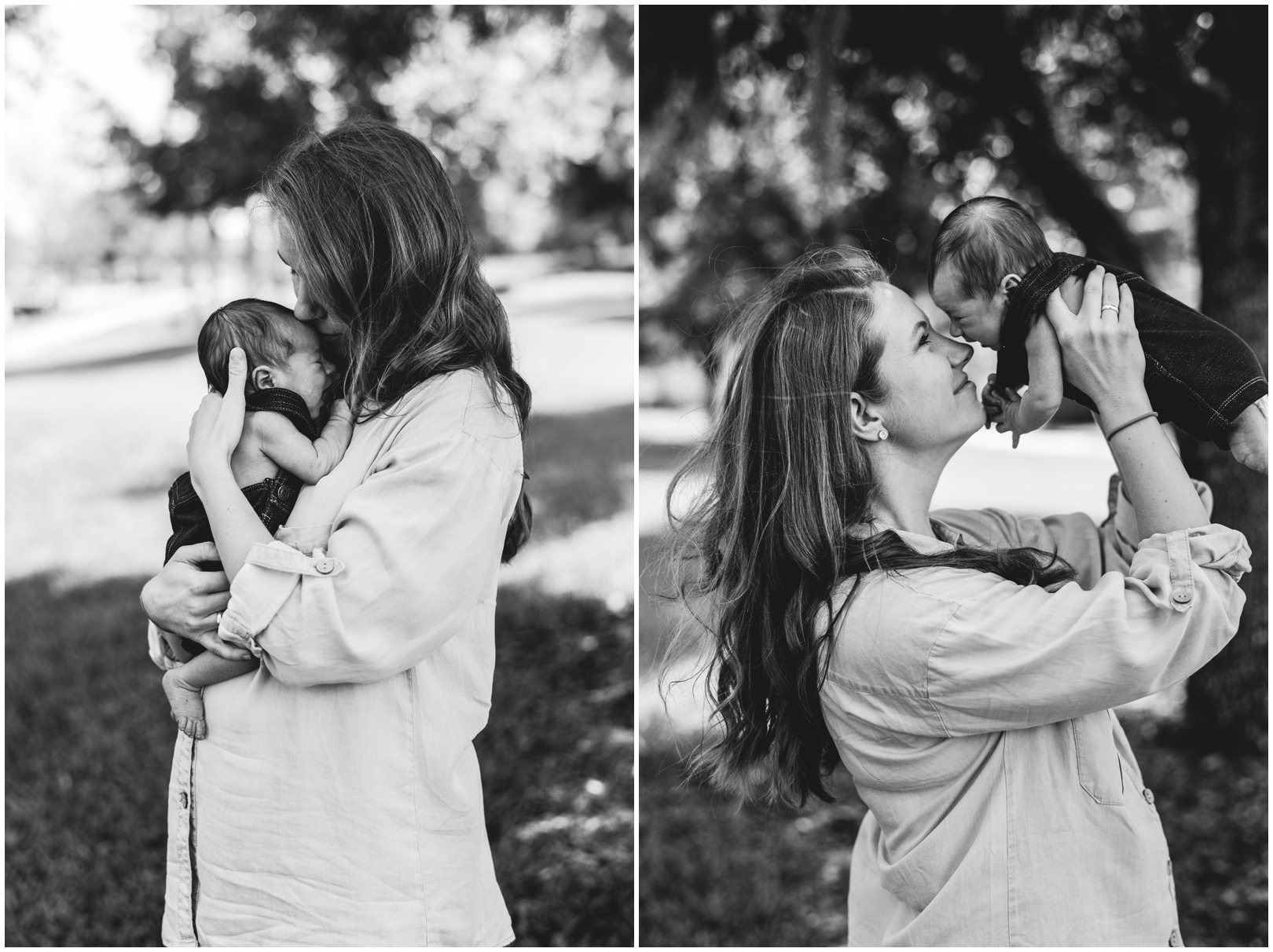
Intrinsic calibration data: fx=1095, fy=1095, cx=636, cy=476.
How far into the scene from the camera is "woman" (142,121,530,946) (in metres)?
1.74

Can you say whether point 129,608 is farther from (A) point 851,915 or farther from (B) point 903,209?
(A) point 851,915

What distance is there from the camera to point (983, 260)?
193 cm

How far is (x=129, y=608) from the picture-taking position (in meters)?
6.65

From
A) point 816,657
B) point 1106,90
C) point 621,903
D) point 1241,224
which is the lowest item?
point 621,903

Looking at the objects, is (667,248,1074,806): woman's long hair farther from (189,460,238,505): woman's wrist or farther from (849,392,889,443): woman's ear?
(189,460,238,505): woman's wrist

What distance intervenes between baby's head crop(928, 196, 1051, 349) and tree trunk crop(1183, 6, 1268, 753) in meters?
2.67

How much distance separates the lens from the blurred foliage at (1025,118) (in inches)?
163

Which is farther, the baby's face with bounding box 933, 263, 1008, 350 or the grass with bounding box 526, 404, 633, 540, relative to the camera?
the grass with bounding box 526, 404, 633, 540

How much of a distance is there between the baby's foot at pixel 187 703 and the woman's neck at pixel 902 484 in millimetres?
1215

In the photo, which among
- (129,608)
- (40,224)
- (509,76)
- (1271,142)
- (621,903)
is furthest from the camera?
(40,224)

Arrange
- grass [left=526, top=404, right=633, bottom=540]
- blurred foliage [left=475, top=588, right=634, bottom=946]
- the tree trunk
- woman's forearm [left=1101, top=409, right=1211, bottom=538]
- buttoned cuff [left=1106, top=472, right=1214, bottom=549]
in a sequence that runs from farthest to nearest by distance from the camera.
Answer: grass [left=526, top=404, right=633, bottom=540]
the tree trunk
blurred foliage [left=475, top=588, right=634, bottom=946]
buttoned cuff [left=1106, top=472, right=1214, bottom=549]
woman's forearm [left=1101, top=409, right=1211, bottom=538]

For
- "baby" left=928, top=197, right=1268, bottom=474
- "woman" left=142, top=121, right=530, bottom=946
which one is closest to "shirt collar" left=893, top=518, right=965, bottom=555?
"baby" left=928, top=197, right=1268, bottom=474

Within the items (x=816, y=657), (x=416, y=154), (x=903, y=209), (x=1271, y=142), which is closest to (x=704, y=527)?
(x=816, y=657)

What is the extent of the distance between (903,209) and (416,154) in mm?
3335
